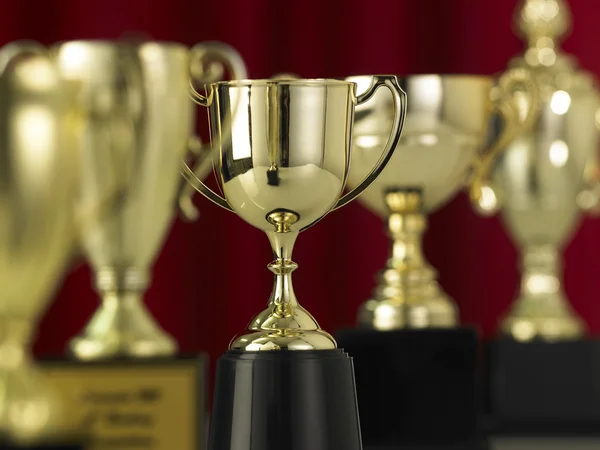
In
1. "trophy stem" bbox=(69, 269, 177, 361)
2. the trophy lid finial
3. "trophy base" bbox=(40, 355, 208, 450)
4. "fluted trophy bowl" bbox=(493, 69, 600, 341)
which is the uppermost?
the trophy lid finial

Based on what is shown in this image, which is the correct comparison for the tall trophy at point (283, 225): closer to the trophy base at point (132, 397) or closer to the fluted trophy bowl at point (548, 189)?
the trophy base at point (132, 397)

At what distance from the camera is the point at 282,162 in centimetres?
66

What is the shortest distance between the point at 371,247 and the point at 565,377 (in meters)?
0.49

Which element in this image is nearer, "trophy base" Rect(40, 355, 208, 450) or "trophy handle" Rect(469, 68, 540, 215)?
"trophy base" Rect(40, 355, 208, 450)

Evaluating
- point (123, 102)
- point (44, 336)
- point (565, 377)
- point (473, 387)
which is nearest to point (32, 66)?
point (123, 102)

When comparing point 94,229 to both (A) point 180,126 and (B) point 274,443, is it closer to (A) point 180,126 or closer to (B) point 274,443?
(A) point 180,126

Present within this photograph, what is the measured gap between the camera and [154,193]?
959mm

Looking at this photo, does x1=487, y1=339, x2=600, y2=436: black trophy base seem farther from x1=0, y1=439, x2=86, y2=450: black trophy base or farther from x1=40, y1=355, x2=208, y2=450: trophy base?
x1=0, y1=439, x2=86, y2=450: black trophy base

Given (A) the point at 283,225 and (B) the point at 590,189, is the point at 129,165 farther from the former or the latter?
(B) the point at 590,189

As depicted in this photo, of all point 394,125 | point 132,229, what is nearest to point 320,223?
point 132,229

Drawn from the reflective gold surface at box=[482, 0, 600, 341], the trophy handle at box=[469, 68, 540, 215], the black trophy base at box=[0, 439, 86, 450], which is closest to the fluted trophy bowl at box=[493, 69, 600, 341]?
the reflective gold surface at box=[482, 0, 600, 341]

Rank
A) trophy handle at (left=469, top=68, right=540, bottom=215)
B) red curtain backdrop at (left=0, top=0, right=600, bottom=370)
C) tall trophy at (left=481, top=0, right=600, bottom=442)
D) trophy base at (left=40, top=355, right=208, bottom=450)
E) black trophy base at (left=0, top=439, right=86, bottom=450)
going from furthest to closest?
red curtain backdrop at (left=0, top=0, right=600, bottom=370) < tall trophy at (left=481, top=0, right=600, bottom=442) < trophy handle at (left=469, top=68, right=540, bottom=215) < trophy base at (left=40, top=355, right=208, bottom=450) < black trophy base at (left=0, top=439, right=86, bottom=450)

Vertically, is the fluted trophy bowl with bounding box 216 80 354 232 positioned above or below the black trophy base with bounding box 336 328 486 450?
above

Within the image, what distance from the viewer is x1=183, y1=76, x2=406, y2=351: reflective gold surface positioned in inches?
26.0
